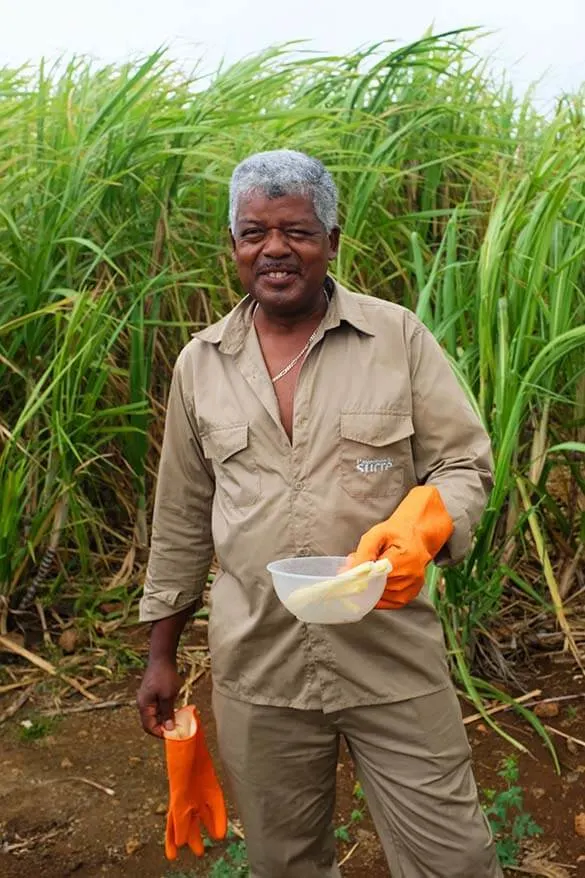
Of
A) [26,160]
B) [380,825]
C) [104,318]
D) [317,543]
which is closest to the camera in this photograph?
[317,543]

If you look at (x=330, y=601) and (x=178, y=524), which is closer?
(x=330, y=601)

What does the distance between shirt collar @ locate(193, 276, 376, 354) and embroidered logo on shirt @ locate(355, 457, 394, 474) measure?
0.66 feet

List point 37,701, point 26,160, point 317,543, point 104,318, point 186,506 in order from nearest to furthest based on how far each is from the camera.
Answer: point 317,543 < point 186,506 < point 37,701 < point 104,318 < point 26,160

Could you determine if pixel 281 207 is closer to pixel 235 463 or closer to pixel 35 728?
pixel 235 463

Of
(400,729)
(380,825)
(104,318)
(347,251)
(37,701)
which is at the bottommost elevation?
(37,701)

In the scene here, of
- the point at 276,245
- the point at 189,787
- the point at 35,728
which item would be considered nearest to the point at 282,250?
the point at 276,245

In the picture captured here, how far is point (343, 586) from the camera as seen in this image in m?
1.46

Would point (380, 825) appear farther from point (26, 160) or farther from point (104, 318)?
point (26, 160)

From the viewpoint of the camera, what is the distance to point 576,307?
3242 millimetres

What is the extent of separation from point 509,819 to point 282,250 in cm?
148

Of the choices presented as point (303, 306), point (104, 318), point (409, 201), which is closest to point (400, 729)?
point (303, 306)

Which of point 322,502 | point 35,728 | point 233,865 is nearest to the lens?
point 322,502

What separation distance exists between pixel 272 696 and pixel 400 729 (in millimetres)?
209

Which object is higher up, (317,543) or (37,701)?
(317,543)
